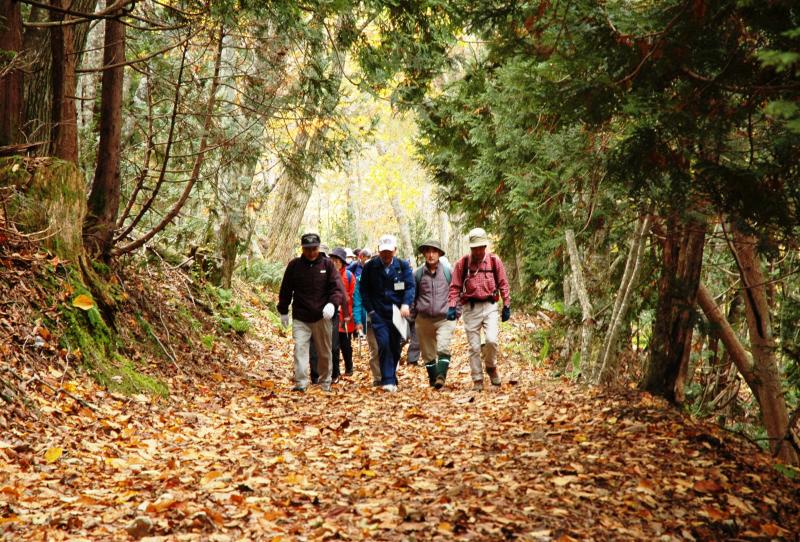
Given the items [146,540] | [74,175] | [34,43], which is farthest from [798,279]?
[34,43]

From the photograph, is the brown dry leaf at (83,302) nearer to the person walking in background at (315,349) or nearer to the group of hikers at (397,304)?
the group of hikers at (397,304)

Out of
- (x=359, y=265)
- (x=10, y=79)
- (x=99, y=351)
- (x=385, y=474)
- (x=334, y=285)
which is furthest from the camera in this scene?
(x=359, y=265)

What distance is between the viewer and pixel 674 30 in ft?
18.2

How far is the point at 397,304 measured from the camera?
11.1 metres

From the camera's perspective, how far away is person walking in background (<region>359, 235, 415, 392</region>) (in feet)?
36.1

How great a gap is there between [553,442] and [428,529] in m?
2.76

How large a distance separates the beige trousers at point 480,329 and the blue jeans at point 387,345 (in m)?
1.21

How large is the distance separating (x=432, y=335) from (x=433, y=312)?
0.40 m

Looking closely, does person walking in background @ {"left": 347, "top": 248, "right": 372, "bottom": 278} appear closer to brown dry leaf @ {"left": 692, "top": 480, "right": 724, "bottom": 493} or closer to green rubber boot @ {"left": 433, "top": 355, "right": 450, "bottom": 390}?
green rubber boot @ {"left": 433, "top": 355, "right": 450, "bottom": 390}

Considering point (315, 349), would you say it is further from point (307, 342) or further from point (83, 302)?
point (83, 302)

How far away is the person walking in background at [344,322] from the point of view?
11.8 m

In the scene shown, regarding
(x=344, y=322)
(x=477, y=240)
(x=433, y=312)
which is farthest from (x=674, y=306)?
(x=344, y=322)

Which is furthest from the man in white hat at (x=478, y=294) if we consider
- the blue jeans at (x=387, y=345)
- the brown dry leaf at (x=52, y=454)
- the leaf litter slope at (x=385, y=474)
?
the brown dry leaf at (x=52, y=454)

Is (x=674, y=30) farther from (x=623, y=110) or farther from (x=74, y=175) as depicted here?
(x=74, y=175)
